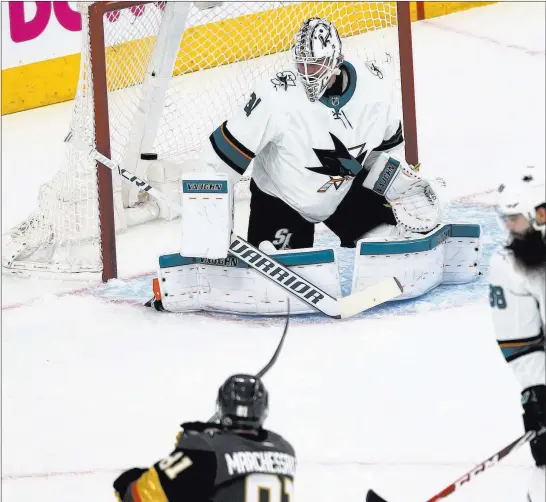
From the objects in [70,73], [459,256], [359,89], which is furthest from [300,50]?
[70,73]

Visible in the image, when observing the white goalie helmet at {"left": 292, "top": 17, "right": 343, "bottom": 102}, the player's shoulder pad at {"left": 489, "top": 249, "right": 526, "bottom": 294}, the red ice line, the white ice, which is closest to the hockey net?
the white ice

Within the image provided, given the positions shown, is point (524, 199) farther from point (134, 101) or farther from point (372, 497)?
point (134, 101)

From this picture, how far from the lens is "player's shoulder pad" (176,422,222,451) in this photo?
2.62 meters

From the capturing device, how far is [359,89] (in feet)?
Answer: 14.5

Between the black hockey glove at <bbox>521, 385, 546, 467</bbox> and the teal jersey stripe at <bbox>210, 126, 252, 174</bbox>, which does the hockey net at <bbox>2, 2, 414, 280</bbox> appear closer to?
the teal jersey stripe at <bbox>210, 126, 252, 174</bbox>

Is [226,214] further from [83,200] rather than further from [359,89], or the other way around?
[83,200]

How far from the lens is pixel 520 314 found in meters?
2.83

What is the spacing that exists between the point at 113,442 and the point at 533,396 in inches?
49.6

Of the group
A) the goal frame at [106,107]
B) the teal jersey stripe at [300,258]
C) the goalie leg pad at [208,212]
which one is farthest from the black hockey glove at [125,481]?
the goal frame at [106,107]

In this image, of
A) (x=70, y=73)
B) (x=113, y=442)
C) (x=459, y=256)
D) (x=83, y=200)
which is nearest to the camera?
(x=113, y=442)

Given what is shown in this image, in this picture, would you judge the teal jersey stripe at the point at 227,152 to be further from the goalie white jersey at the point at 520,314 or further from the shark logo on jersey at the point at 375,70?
the goalie white jersey at the point at 520,314

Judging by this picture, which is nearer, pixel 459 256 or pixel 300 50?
pixel 300 50

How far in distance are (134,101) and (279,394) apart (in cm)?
151

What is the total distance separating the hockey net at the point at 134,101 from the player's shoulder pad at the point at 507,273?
2118 mm
